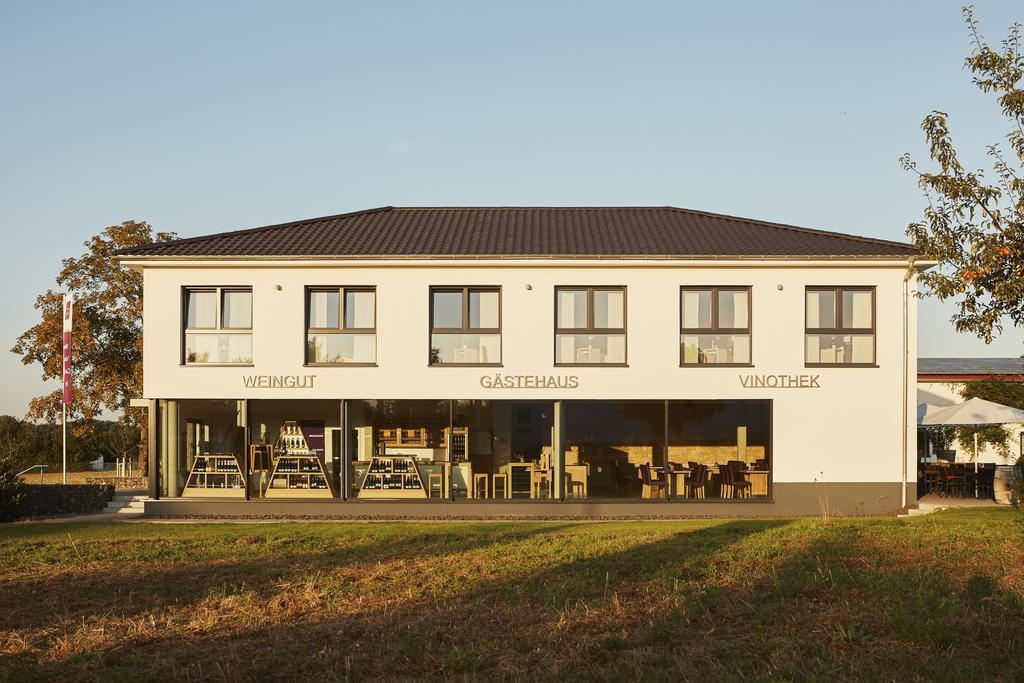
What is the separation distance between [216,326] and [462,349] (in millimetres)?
4734

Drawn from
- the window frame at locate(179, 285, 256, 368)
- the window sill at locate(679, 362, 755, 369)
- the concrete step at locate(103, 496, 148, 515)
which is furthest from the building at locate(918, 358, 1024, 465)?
the concrete step at locate(103, 496, 148, 515)

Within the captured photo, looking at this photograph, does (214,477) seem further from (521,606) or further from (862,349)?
(862,349)

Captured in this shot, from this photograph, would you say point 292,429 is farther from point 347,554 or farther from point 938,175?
point 938,175

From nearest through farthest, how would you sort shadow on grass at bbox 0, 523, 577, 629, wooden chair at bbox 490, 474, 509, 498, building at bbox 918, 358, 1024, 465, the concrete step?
1. shadow on grass at bbox 0, 523, 577, 629
2. wooden chair at bbox 490, 474, 509, 498
3. the concrete step
4. building at bbox 918, 358, 1024, 465

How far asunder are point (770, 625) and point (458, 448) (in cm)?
1116

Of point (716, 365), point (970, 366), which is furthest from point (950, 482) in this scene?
point (970, 366)

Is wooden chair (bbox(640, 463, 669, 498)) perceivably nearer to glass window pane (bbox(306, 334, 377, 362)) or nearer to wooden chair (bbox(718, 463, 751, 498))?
wooden chair (bbox(718, 463, 751, 498))

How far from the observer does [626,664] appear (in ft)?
25.2

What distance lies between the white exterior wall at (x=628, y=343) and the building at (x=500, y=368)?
0.03m

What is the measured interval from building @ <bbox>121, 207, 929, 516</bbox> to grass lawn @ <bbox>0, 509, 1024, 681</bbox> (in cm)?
402

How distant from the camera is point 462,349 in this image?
758 inches

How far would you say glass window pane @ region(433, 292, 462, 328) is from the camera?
19.3 m

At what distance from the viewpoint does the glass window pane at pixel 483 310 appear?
760 inches

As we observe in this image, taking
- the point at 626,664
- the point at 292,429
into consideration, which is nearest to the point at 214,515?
the point at 292,429
